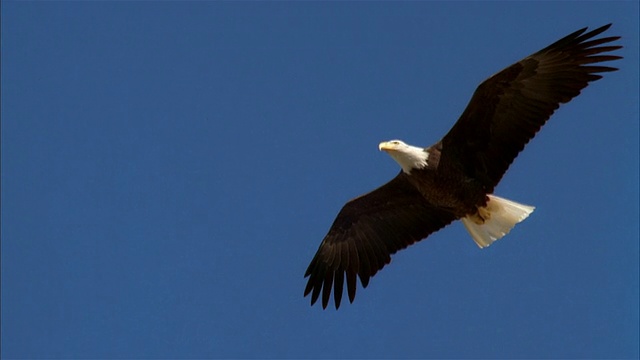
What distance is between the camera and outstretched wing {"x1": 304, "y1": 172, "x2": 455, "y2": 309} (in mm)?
15695

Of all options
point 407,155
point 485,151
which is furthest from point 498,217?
point 407,155

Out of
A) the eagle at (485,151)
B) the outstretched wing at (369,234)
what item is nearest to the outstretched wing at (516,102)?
the eagle at (485,151)

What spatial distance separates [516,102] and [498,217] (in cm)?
135

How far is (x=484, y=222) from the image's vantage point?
15.2 meters

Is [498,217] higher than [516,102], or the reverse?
[516,102]

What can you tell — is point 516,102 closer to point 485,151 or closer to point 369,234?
point 485,151

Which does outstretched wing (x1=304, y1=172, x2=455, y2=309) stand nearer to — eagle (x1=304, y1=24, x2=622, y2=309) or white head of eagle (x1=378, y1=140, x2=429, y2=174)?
eagle (x1=304, y1=24, x2=622, y2=309)

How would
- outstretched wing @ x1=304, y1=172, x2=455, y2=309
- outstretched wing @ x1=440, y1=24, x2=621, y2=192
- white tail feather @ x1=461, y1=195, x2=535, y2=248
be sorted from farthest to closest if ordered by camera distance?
outstretched wing @ x1=304, y1=172, x2=455, y2=309
white tail feather @ x1=461, y1=195, x2=535, y2=248
outstretched wing @ x1=440, y1=24, x2=621, y2=192

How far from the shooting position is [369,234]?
1602 centimetres

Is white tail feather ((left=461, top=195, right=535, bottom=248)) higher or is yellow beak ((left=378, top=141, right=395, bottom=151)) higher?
yellow beak ((left=378, top=141, right=395, bottom=151))

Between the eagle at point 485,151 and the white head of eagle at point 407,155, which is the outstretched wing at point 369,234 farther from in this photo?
the white head of eagle at point 407,155

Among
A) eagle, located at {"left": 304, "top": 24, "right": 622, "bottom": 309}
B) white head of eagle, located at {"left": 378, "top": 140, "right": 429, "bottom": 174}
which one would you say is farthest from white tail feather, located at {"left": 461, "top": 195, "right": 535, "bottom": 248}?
white head of eagle, located at {"left": 378, "top": 140, "right": 429, "bottom": 174}

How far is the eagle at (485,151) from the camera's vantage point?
47.8ft

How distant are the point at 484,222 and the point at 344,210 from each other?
178cm
